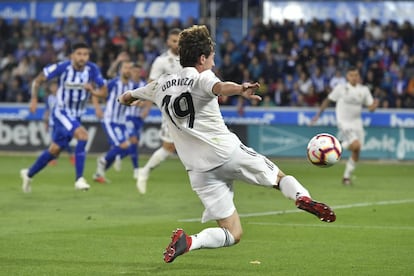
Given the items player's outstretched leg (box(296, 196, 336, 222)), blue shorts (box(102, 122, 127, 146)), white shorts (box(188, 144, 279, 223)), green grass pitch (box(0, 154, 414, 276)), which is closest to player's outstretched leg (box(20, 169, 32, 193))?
green grass pitch (box(0, 154, 414, 276))

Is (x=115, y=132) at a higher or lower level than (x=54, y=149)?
lower

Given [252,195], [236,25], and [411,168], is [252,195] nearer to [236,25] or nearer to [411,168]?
[411,168]

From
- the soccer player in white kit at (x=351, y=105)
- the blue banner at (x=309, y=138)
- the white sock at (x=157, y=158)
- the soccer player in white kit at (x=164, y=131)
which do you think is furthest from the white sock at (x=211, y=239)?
the blue banner at (x=309, y=138)

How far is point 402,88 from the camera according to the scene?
95.2ft

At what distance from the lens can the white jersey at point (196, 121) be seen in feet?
28.0

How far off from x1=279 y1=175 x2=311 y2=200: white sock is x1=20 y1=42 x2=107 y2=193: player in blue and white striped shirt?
8.68 m

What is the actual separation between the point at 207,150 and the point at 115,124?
1219 cm

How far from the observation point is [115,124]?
20688 millimetres

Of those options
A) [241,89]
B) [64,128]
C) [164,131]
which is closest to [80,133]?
[64,128]

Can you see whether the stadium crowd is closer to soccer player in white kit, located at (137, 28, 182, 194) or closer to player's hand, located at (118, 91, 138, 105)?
soccer player in white kit, located at (137, 28, 182, 194)

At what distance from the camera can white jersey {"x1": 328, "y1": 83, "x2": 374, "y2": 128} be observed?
21594mm

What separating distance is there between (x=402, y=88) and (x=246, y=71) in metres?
4.61

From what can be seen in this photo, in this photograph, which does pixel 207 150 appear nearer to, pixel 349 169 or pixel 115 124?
pixel 349 169

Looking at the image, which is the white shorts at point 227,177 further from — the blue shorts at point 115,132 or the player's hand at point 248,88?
the blue shorts at point 115,132
